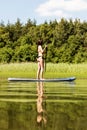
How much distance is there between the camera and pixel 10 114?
23.2 ft

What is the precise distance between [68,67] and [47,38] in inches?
1149

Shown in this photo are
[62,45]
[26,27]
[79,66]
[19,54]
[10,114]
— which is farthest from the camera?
[26,27]

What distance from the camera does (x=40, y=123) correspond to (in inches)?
237

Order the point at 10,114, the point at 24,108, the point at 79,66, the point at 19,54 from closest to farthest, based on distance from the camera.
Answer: the point at 10,114, the point at 24,108, the point at 79,66, the point at 19,54

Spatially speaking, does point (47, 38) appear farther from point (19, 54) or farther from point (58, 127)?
point (58, 127)

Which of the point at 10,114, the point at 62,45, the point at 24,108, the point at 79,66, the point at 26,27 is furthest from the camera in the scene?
the point at 26,27

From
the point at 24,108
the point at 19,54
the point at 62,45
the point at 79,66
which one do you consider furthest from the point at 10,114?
the point at 62,45

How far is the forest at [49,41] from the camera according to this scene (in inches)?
2309

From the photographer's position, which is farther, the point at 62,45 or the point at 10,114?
the point at 62,45

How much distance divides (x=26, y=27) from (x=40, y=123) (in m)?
67.8

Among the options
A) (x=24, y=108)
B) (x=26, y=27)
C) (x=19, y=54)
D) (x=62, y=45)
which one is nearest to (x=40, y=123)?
(x=24, y=108)

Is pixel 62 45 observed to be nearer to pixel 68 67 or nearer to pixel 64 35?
pixel 64 35

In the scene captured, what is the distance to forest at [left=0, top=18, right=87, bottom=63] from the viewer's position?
2309 inches

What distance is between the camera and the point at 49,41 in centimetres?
6606
